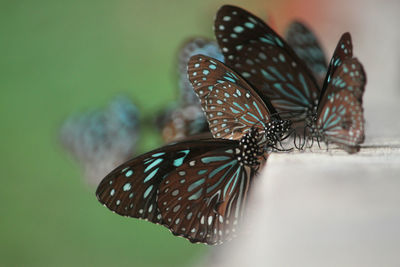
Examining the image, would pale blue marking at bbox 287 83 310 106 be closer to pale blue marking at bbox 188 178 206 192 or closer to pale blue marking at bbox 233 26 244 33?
pale blue marking at bbox 233 26 244 33

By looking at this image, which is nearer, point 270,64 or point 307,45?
point 270,64

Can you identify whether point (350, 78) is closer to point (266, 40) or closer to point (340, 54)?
point (340, 54)

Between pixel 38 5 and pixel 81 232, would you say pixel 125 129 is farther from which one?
pixel 38 5

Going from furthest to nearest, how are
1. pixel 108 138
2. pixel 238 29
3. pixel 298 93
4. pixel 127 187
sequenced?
pixel 108 138 < pixel 298 93 < pixel 238 29 < pixel 127 187

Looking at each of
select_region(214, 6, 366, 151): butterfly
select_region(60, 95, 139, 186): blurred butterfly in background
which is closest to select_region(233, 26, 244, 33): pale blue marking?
select_region(214, 6, 366, 151): butterfly

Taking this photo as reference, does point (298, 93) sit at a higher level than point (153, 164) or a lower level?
higher

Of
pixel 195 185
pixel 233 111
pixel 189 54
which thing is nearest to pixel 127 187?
pixel 195 185

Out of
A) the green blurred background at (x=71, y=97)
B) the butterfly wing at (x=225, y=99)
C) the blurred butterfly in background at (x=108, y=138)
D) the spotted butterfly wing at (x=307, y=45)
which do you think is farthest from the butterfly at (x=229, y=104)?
the green blurred background at (x=71, y=97)

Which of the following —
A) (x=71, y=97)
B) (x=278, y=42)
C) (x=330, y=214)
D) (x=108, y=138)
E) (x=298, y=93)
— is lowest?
(x=330, y=214)

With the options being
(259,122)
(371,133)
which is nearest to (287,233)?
(259,122)
